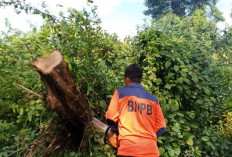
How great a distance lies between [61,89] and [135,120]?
0.88m

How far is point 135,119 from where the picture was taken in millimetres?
2914

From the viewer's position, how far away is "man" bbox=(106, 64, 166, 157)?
282 centimetres

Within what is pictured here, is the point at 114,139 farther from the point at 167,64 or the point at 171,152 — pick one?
the point at 167,64

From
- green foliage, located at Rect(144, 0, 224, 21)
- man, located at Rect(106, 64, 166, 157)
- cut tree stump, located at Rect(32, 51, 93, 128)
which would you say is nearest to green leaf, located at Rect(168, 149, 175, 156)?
man, located at Rect(106, 64, 166, 157)

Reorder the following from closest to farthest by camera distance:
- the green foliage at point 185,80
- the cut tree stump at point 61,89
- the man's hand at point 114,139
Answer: the cut tree stump at point 61,89 < the man's hand at point 114,139 < the green foliage at point 185,80

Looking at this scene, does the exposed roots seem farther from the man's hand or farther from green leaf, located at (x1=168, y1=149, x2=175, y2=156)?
green leaf, located at (x1=168, y1=149, x2=175, y2=156)

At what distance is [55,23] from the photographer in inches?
159

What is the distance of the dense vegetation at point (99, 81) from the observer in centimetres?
371

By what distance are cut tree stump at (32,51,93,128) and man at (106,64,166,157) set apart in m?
0.49


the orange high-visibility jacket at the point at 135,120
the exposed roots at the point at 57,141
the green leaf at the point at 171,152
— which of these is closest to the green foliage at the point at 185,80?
the green leaf at the point at 171,152

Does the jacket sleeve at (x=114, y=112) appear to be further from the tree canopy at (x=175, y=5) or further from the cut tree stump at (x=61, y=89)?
the tree canopy at (x=175, y=5)

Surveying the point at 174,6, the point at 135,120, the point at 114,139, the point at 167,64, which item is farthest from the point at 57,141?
the point at 174,6

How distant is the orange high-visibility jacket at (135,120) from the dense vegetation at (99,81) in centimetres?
80

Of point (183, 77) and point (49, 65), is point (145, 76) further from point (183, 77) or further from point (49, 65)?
point (49, 65)
